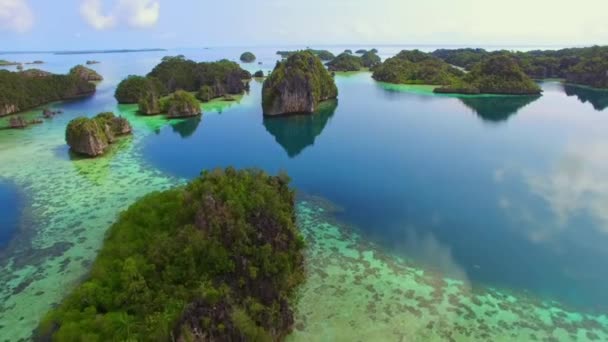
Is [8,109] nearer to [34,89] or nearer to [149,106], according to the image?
[34,89]

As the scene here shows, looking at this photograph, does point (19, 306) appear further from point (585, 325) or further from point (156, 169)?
point (585, 325)

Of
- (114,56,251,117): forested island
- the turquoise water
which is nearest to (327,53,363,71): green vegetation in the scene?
(114,56,251,117): forested island

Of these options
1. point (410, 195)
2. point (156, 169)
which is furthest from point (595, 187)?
point (156, 169)

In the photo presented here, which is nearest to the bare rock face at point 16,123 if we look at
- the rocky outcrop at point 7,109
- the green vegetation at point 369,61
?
the rocky outcrop at point 7,109

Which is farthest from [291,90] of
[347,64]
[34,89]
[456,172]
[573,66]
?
[347,64]

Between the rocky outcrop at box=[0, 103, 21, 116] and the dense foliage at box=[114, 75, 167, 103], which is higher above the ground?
the dense foliage at box=[114, 75, 167, 103]

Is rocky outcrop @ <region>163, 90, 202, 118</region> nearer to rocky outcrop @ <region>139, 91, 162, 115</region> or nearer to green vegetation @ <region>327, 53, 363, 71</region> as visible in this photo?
rocky outcrop @ <region>139, 91, 162, 115</region>

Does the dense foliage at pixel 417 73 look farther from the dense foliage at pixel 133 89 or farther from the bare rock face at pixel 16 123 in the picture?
the bare rock face at pixel 16 123
